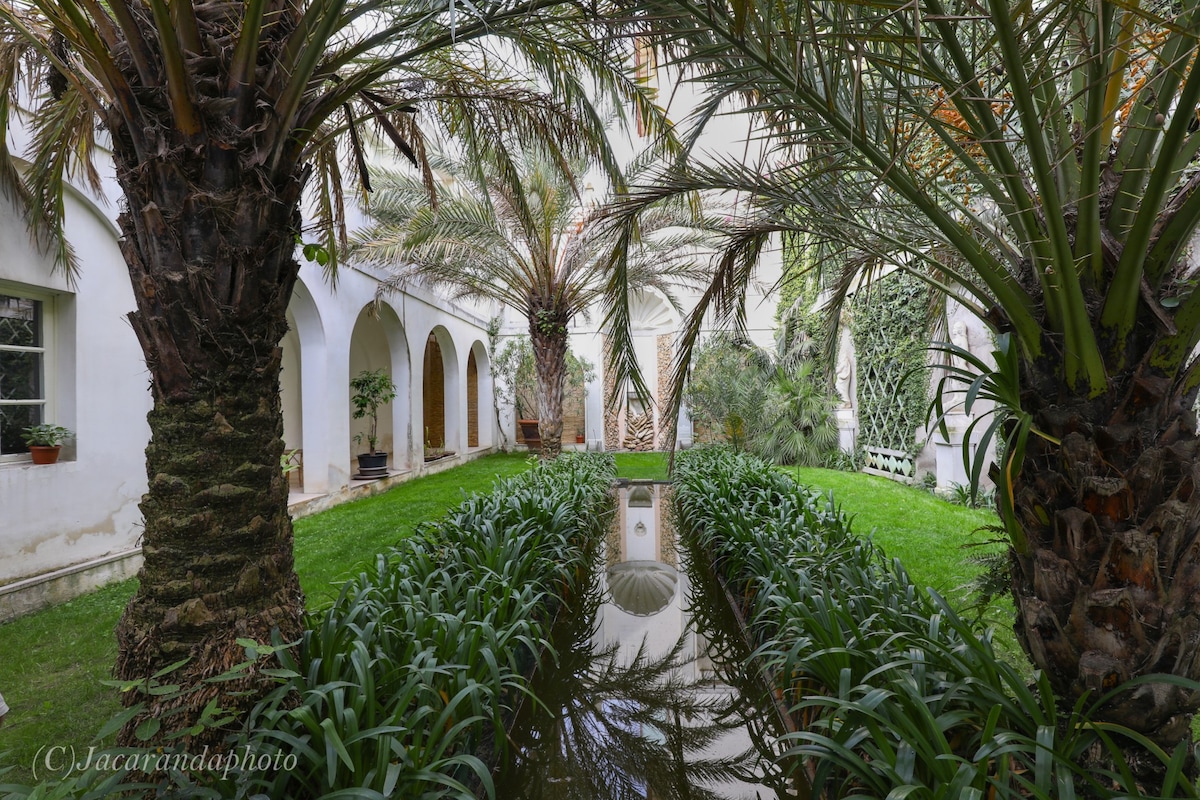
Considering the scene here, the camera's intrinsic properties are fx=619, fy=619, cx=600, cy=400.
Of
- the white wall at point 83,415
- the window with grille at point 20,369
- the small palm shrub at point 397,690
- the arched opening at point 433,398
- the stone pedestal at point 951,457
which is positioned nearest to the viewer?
the small palm shrub at point 397,690

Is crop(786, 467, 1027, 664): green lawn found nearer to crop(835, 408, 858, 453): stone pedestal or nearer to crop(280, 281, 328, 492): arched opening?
crop(835, 408, 858, 453): stone pedestal

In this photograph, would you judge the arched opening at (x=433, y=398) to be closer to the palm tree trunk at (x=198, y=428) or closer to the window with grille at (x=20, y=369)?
the window with grille at (x=20, y=369)

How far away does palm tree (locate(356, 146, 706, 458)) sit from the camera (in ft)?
26.9

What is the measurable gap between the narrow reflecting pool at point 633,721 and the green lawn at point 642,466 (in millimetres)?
5981

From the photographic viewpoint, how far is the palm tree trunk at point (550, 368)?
9.70 meters

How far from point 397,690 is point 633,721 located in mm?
1329

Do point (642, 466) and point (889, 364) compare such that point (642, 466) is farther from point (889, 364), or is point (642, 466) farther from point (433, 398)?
point (433, 398)

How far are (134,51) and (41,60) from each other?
218 centimetres

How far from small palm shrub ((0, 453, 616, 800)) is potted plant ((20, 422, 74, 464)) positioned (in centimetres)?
298

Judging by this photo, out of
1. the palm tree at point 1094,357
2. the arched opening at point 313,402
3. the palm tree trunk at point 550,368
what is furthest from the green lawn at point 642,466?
the palm tree at point 1094,357

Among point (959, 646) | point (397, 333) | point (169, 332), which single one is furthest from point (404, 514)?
point (959, 646)

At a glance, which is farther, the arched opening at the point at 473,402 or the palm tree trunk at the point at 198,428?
the arched opening at the point at 473,402

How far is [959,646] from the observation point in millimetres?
2238

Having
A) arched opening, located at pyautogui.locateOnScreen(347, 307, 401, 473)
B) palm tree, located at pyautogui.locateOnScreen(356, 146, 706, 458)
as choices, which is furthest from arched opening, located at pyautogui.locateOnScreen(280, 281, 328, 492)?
arched opening, located at pyautogui.locateOnScreen(347, 307, 401, 473)
